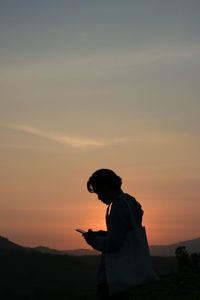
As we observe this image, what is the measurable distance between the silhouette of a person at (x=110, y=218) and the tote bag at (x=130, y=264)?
0.06 meters

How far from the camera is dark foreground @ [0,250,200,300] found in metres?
18.2

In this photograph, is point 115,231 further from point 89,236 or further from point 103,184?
point 103,184

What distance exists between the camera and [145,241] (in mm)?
5480

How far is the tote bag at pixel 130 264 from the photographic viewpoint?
5316 mm

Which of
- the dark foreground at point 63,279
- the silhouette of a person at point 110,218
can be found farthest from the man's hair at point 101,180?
the dark foreground at point 63,279

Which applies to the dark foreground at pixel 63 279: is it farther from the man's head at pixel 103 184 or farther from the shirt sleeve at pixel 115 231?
the shirt sleeve at pixel 115 231

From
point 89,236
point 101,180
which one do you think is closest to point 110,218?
point 89,236

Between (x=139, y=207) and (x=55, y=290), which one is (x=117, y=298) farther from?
(x=55, y=290)

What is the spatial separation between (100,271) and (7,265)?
38043mm

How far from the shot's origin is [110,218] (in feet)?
18.0

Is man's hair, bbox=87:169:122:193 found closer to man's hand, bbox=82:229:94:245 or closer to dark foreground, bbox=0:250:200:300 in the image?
man's hand, bbox=82:229:94:245

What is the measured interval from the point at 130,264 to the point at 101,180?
871 mm

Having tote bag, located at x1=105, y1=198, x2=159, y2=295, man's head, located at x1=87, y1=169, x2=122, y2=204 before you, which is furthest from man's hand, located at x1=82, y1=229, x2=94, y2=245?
man's head, located at x1=87, y1=169, x2=122, y2=204

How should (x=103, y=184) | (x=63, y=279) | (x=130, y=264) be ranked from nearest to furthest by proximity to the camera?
(x=130, y=264) < (x=103, y=184) < (x=63, y=279)
